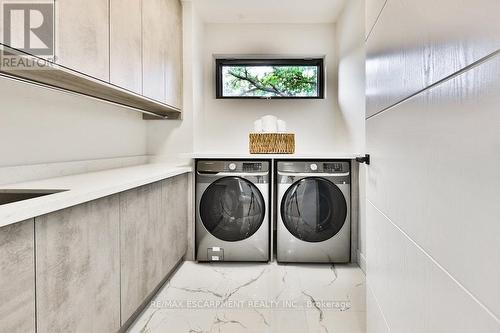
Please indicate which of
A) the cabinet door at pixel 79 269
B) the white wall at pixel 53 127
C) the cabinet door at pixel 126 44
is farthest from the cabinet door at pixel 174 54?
the cabinet door at pixel 79 269

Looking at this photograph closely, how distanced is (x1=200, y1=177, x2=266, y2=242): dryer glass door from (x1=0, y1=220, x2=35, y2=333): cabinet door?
75.0 inches

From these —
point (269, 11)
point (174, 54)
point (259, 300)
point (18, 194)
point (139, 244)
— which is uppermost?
point (269, 11)

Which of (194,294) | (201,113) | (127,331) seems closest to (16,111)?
(127,331)

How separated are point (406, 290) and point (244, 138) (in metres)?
2.87

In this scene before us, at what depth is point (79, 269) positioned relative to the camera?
128 centimetres

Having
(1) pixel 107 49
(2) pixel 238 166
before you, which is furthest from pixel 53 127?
(2) pixel 238 166

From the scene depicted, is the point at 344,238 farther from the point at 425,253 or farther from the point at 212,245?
the point at 425,253

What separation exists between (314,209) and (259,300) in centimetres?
99

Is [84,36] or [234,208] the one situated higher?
[84,36]

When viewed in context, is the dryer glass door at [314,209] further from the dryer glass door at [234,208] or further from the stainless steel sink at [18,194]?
the stainless steel sink at [18,194]

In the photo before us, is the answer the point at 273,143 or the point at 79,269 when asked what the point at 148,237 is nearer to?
the point at 79,269

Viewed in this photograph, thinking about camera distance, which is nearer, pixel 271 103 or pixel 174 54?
pixel 174 54

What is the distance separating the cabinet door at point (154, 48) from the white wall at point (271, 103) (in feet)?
3.28

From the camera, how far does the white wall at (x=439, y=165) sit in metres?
0.47
